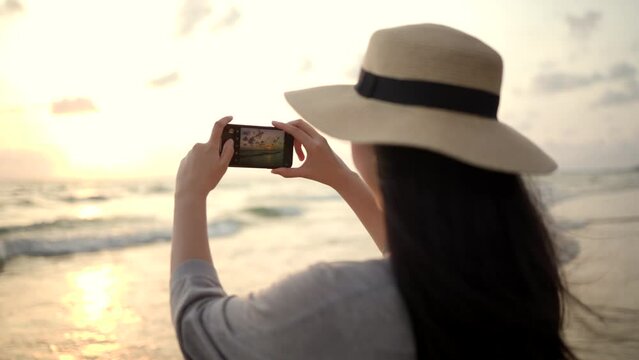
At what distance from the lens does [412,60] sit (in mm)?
1017

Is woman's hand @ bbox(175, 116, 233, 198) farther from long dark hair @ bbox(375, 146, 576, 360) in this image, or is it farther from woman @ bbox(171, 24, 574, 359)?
long dark hair @ bbox(375, 146, 576, 360)

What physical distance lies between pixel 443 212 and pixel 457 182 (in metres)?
0.05

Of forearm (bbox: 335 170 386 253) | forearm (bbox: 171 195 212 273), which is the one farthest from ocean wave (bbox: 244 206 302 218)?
forearm (bbox: 171 195 212 273)

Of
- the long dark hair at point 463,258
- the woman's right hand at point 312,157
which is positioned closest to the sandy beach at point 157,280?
the woman's right hand at point 312,157

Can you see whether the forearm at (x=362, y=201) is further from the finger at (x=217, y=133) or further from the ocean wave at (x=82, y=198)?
the ocean wave at (x=82, y=198)

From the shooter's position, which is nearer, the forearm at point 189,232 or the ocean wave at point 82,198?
the forearm at point 189,232

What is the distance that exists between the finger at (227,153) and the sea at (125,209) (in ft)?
22.1

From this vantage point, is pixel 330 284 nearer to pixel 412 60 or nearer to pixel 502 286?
pixel 502 286

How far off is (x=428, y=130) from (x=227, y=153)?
37 centimetres

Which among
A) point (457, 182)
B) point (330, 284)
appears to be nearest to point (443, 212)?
point (457, 182)

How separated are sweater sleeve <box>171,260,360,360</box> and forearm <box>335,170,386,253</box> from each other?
485 mm

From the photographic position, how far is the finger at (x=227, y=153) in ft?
3.76

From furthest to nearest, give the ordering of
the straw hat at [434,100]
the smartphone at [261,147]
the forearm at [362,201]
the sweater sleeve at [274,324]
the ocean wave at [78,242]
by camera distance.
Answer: the ocean wave at [78,242]
the forearm at [362,201]
the smartphone at [261,147]
the straw hat at [434,100]
the sweater sleeve at [274,324]

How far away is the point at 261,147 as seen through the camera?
127 cm
